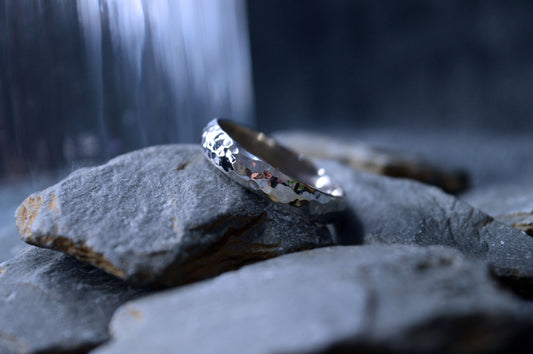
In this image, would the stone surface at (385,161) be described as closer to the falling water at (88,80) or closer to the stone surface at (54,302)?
the falling water at (88,80)

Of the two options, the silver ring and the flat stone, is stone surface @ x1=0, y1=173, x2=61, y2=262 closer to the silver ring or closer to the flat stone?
the flat stone

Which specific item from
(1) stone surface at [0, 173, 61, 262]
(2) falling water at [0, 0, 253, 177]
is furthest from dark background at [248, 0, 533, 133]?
(1) stone surface at [0, 173, 61, 262]

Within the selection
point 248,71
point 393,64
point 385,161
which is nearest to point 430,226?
point 385,161

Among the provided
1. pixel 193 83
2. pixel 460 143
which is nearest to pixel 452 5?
pixel 460 143

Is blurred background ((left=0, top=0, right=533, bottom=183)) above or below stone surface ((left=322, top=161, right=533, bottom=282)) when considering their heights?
above

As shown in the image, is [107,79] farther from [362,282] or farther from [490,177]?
[490,177]

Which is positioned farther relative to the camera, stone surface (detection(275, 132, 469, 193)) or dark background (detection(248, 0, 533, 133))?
dark background (detection(248, 0, 533, 133))

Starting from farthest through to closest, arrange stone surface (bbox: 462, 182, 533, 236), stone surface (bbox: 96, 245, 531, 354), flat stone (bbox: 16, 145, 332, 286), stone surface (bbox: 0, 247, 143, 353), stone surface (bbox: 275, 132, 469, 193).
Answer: stone surface (bbox: 275, 132, 469, 193)
stone surface (bbox: 462, 182, 533, 236)
flat stone (bbox: 16, 145, 332, 286)
stone surface (bbox: 0, 247, 143, 353)
stone surface (bbox: 96, 245, 531, 354)
